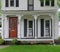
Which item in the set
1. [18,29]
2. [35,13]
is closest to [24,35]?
[18,29]

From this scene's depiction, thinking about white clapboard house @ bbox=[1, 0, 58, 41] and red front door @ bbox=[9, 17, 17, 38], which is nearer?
white clapboard house @ bbox=[1, 0, 58, 41]

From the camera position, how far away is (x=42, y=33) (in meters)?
32.4

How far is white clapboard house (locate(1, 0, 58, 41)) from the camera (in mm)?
32031

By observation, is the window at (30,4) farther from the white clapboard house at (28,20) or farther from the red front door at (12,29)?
the red front door at (12,29)

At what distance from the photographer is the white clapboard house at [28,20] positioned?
32.0 metres

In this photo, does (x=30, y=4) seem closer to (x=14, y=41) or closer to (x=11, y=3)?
(x=11, y=3)

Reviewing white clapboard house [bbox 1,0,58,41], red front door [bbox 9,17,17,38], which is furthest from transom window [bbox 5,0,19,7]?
red front door [bbox 9,17,17,38]

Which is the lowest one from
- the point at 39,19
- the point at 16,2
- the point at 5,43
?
the point at 5,43

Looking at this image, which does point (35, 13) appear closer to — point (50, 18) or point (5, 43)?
point (50, 18)

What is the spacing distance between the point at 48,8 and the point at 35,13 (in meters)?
1.71

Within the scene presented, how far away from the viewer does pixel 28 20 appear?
32781 mm

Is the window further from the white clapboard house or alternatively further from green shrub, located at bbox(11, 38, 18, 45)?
green shrub, located at bbox(11, 38, 18, 45)

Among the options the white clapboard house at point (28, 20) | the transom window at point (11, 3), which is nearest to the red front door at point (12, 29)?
the white clapboard house at point (28, 20)

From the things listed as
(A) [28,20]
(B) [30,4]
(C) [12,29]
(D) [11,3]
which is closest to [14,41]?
(C) [12,29]
